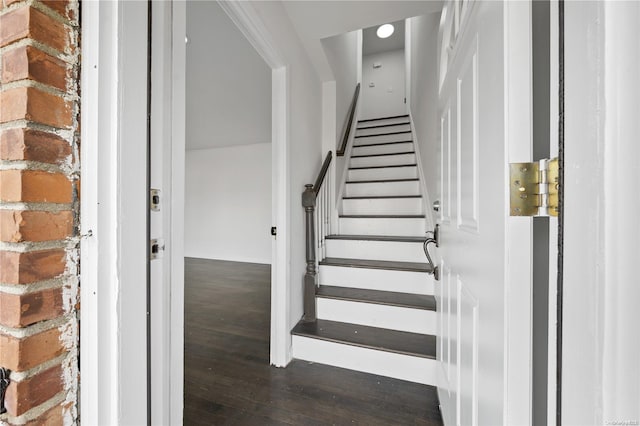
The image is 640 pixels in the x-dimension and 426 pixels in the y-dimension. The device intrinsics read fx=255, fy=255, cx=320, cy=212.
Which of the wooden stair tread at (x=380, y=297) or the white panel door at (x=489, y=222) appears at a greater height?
the white panel door at (x=489, y=222)

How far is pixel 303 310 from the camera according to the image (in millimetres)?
2068

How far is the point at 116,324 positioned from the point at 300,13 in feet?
7.09

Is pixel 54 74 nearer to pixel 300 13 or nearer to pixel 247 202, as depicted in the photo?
pixel 300 13

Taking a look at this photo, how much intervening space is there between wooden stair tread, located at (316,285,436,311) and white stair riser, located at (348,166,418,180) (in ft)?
5.80

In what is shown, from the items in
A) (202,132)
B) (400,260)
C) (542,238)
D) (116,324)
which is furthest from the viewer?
(202,132)

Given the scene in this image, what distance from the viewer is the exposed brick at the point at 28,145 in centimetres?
52

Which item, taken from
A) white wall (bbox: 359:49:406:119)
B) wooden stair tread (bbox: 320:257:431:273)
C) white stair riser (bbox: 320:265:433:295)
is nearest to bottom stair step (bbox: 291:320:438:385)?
white stair riser (bbox: 320:265:433:295)

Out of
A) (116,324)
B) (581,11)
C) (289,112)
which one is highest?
(289,112)

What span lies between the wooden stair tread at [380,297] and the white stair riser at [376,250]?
36 centimetres

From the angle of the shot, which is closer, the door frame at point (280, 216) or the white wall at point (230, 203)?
the door frame at point (280, 216)

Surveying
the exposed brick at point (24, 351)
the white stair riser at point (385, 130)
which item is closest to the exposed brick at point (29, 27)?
the exposed brick at point (24, 351)

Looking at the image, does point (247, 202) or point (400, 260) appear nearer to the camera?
point (400, 260)

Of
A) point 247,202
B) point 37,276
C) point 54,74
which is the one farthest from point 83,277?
point 247,202

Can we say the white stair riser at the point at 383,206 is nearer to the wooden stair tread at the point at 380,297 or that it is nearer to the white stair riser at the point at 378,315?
the wooden stair tread at the point at 380,297
